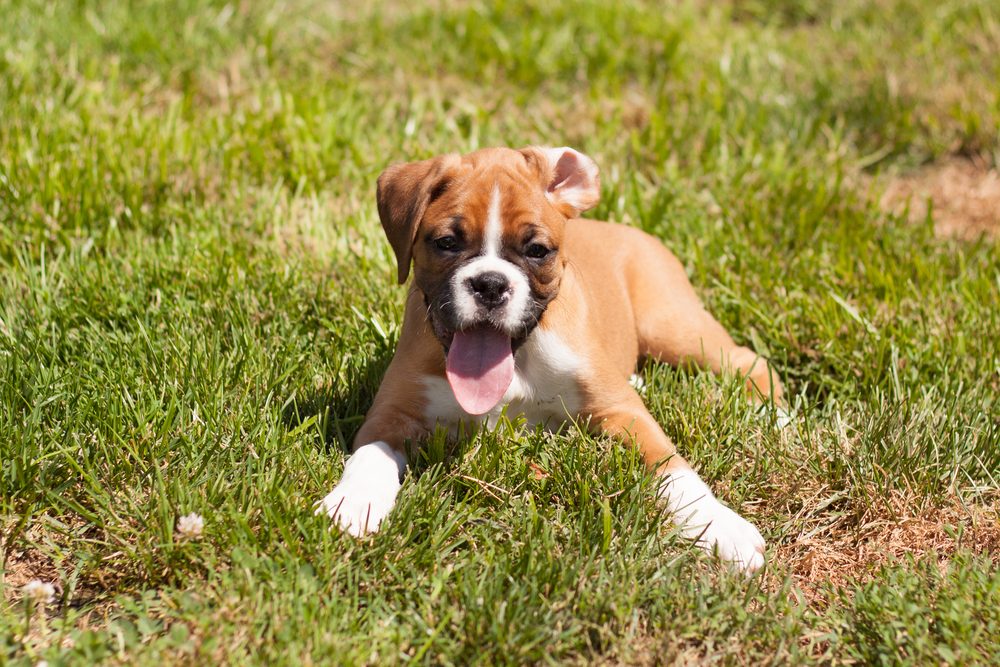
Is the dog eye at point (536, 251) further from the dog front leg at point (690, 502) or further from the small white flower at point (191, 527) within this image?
the small white flower at point (191, 527)

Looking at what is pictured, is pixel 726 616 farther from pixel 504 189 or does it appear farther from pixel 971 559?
pixel 504 189

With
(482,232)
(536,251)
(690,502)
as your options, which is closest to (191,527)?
(482,232)

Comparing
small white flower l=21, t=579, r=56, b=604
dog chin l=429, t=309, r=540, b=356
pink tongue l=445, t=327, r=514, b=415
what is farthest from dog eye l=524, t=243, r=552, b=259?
small white flower l=21, t=579, r=56, b=604

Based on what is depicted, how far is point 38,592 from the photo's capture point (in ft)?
10.8

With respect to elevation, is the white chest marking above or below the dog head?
below

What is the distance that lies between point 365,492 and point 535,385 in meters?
0.94

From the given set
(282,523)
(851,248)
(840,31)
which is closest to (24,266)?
(282,523)

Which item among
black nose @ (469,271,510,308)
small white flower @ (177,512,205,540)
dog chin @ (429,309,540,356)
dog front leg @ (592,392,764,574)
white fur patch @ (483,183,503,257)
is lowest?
dog front leg @ (592,392,764,574)

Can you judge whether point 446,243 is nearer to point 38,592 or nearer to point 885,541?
point 38,592

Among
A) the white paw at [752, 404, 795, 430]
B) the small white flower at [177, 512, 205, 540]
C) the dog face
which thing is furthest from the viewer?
the white paw at [752, 404, 795, 430]

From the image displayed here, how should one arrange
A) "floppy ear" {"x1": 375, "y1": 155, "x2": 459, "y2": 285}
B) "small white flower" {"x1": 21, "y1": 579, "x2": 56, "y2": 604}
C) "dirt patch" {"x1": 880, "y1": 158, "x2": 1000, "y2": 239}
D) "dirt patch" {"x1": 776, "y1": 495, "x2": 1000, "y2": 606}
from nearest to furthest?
"small white flower" {"x1": 21, "y1": 579, "x2": 56, "y2": 604}, "dirt patch" {"x1": 776, "y1": 495, "x2": 1000, "y2": 606}, "floppy ear" {"x1": 375, "y1": 155, "x2": 459, "y2": 285}, "dirt patch" {"x1": 880, "y1": 158, "x2": 1000, "y2": 239}

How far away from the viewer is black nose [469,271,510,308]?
387cm

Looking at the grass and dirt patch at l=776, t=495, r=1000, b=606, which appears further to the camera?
dirt patch at l=776, t=495, r=1000, b=606

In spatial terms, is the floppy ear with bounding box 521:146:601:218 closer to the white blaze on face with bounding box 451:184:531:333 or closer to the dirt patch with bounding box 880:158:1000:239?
the white blaze on face with bounding box 451:184:531:333
